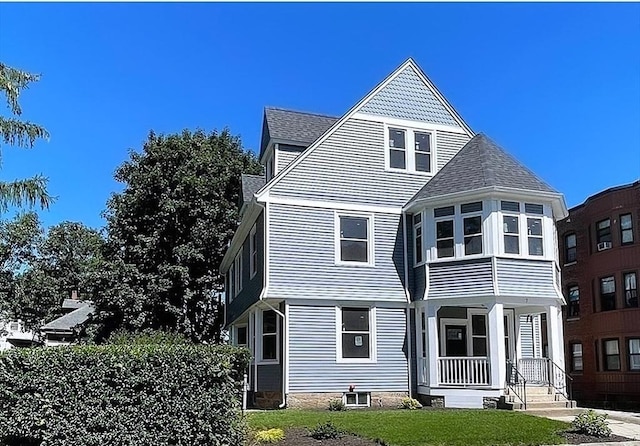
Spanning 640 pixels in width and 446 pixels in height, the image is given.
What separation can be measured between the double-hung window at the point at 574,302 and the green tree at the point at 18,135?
22088 millimetres

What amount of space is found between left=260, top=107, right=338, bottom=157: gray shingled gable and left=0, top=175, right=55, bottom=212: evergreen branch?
8.93 metres

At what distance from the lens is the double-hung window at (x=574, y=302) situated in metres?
27.2

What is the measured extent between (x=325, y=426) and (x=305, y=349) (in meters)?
6.21

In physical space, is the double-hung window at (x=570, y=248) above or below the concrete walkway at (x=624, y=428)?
above

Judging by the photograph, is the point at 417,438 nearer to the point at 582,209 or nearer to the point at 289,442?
the point at 289,442

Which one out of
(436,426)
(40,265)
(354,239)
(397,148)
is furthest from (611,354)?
(40,265)

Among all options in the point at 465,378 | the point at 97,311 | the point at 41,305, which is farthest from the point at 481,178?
the point at 41,305

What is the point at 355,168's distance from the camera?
19375 mm

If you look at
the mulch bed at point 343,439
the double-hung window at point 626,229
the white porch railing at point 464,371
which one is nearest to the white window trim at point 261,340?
the white porch railing at point 464,371

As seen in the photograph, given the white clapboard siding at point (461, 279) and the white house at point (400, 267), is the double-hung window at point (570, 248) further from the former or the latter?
the white clapboard siding at point (461, 279)

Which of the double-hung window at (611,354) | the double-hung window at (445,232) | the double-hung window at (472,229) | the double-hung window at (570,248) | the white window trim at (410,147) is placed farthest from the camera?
the double-hung window at (570,248)

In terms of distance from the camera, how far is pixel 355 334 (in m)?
18.4

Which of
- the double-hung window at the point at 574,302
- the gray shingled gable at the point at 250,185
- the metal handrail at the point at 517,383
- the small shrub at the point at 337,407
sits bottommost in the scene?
the small shrub at the point at 337,407

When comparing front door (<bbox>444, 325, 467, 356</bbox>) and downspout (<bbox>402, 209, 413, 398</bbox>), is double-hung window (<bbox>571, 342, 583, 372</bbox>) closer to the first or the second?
front door (<bbox>444, 325, 467, 356</bbox>)
